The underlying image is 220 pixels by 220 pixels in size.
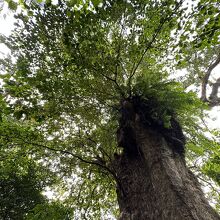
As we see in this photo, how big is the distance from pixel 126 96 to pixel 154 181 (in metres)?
2.39

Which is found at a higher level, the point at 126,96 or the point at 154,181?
the point at 126,96

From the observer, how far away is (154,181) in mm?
3877

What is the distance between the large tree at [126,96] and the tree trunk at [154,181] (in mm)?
19

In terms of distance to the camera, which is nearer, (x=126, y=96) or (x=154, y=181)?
(x=154, y=181)

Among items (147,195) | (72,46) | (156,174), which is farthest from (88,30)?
(147,195)

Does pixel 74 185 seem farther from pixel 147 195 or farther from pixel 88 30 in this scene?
pixel 88 30

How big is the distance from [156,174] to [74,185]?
14.9 feet

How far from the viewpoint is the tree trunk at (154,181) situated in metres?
3.25

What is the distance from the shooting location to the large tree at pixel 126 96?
394 centimetres

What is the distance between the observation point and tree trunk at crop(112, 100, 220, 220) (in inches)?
128

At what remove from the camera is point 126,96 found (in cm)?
555

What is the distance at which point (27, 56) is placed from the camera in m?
6.19

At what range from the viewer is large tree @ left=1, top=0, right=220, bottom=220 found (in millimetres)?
3936

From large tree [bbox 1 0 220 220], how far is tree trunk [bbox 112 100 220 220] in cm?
2
